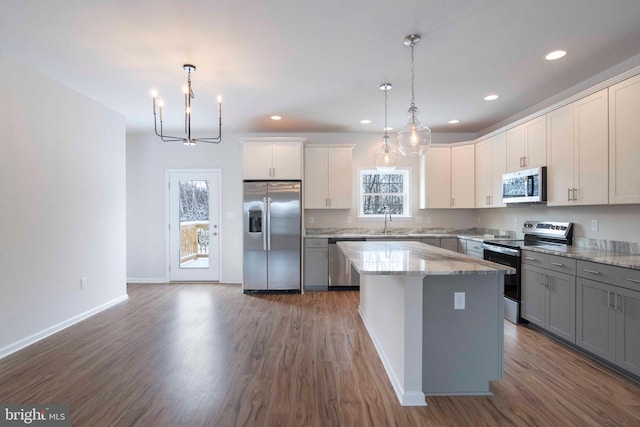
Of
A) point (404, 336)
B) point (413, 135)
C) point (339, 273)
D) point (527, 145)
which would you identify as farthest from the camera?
point (339, 273)

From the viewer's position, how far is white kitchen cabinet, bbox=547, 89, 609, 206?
9.57 feet

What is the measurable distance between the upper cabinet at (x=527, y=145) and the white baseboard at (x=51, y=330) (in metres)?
5.70

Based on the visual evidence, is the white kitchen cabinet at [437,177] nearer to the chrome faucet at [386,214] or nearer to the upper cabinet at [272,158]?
the chrome faucet at [386,214]

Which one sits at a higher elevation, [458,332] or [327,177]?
[327,177]

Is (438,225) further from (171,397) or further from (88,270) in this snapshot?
(88,270)

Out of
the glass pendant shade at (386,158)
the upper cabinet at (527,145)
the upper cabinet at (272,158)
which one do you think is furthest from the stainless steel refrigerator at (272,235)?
the upper cabinet at (527,145)

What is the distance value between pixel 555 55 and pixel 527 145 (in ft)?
4.18

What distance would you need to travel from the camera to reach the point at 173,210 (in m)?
5.65

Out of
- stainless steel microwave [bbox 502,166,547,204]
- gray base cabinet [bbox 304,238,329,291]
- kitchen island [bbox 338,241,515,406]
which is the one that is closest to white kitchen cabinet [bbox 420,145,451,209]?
stainless steel microwave [bbox 502,166,547,204]

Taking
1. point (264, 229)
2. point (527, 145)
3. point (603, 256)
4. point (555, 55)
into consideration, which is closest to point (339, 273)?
point (264, 229)

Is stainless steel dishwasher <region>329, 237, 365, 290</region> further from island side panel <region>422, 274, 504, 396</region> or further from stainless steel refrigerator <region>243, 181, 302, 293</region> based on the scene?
island side panel <region>422, 274, 504, 396</region>

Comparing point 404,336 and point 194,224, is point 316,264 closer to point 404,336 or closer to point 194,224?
point 194,224

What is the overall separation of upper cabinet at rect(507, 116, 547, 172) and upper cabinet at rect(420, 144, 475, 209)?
3.15 ft

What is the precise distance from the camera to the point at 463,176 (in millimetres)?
5281
